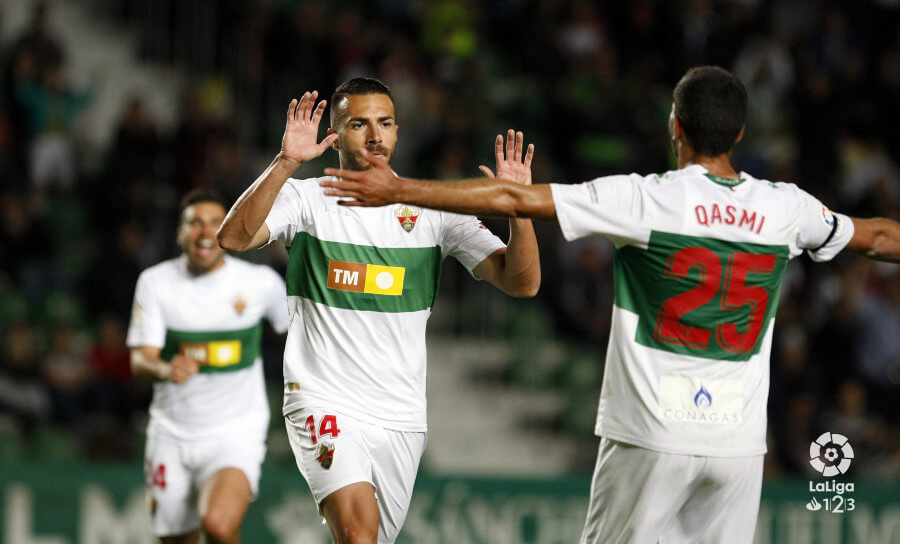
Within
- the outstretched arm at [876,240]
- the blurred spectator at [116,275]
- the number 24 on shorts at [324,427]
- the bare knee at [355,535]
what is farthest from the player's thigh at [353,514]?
the blurred spectator at [116,275]

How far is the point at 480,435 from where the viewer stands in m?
11.9

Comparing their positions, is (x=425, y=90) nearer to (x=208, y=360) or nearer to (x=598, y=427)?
(x=208, y=360)

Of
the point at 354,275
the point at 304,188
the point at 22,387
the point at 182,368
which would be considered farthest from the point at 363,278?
the point at 22,387

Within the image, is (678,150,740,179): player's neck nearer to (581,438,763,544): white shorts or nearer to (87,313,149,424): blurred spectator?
(581,438,763,544): white shorts

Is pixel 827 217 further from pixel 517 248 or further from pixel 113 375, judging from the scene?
pixel 113 375

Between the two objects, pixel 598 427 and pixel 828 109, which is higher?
pixel 828 109

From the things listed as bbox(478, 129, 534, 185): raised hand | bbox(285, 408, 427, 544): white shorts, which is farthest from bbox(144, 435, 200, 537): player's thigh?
bbox(478, 129, 534, 185): raised hand

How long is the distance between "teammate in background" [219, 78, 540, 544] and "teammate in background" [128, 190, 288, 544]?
71.0 inches

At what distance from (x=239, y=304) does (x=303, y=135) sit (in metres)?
2.51

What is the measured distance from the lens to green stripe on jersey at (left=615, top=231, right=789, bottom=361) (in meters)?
4.57

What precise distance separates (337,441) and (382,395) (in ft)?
1.09

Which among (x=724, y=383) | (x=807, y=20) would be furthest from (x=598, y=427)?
(x=807, y=20)

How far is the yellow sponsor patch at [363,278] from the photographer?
5324mm

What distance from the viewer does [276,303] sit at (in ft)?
24.2
